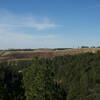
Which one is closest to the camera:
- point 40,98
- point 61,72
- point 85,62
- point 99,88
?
point 40,98

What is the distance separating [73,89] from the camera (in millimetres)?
32844

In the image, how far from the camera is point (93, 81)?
145ft

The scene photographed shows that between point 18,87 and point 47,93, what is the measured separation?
547 inches

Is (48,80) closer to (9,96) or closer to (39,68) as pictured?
(39,68)

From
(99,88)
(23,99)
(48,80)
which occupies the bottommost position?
(23,99)

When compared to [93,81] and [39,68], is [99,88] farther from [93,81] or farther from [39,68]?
[93,81]

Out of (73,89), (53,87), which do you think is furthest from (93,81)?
(53,87)

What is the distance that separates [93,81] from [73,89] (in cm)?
1327

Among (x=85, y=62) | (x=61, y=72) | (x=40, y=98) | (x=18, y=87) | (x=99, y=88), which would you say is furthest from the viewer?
(x=61, y=72)

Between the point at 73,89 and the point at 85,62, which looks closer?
the point at 73,89

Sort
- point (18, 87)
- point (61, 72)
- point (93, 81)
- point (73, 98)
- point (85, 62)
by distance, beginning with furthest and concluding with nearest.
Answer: point (61, 72)
point (85, 62)
point (93, 81)
point (18, 87)
point (73, 98)

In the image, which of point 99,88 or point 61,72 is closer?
point 99,88

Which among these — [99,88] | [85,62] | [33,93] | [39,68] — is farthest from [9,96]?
[85,62]

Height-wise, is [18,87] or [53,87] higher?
[53,87]
